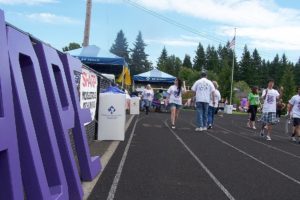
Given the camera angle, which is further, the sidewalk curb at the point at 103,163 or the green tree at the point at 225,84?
the green tree at the point at 225,84

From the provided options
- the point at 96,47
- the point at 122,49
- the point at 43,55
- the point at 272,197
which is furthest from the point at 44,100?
the point at 122,49

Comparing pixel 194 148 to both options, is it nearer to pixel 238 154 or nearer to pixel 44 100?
pixel 238 154

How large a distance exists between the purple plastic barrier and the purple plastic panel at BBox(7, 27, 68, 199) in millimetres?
228

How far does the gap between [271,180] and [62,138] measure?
356 cm

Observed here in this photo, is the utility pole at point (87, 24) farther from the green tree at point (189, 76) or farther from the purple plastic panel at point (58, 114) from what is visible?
the green tree at point (189, 76)

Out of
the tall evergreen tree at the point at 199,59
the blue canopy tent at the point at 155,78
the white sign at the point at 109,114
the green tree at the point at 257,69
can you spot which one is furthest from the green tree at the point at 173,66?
the white sign at the point at 109,114

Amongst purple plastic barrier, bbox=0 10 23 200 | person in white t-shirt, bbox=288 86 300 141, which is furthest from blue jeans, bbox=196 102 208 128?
purple plastic barrier, bbox=0 10 23 200

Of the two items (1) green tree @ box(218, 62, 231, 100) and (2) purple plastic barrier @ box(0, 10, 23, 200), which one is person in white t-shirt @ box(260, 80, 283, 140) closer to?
(2) purple plastic barrier @ box(0, 10, 23, 200)

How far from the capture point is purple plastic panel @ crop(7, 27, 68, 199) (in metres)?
4.34

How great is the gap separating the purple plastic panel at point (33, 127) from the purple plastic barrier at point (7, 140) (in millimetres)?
228

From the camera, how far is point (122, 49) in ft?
505

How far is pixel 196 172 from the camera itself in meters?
8.02

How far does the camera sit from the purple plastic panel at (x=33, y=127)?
14.2ft

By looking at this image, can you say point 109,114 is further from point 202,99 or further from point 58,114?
point 58,114
